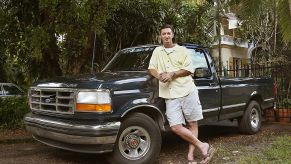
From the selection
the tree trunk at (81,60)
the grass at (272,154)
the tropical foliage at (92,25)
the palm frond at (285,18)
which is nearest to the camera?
the grass at (272,154)

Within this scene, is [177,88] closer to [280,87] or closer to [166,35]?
[166,35]

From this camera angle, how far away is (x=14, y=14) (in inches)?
434

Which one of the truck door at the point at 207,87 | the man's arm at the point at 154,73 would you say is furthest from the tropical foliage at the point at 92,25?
the man's arm at the point at 154,73

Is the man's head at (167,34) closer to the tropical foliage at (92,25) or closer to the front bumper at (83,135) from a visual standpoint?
the front bumper at (83,135)

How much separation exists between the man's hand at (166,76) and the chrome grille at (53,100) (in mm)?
1290

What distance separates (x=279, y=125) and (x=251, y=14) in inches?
118

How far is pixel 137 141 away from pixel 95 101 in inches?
35.6

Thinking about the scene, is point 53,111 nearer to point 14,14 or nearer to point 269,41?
point 14,14

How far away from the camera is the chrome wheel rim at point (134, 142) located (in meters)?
5.84

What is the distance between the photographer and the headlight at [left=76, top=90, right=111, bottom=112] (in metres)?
5.58

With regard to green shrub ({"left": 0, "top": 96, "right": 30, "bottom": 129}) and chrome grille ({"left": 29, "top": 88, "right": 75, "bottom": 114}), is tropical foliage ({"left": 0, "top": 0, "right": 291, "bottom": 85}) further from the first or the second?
chrome grille ({"left": 29, "top": 88, "right": 75, "bottom": 114})

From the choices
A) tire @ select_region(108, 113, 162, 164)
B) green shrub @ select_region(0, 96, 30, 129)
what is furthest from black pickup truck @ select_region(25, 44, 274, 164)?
green shrub @ select_region(0, 96, 30, 129)

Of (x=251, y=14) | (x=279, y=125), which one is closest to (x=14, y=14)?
(x=251, y=14)

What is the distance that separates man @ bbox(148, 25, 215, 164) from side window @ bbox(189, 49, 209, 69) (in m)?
1.43
